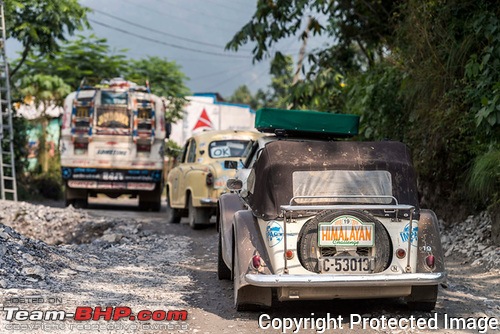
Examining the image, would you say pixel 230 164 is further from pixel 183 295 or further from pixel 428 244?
pixel 428 244

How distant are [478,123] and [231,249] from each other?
4.88 m

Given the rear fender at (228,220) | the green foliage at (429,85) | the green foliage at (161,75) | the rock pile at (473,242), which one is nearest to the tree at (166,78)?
the green foliage at (161,75)

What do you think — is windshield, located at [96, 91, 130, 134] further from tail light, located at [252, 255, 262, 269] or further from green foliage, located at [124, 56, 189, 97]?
tail light, located at [252, 255, 262, 269]

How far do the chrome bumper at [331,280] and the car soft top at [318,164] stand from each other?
2.39 feet

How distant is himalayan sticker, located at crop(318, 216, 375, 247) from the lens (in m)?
6.94

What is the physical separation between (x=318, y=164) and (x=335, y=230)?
0.77m

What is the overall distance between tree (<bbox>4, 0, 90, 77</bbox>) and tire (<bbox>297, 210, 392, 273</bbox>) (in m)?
17.6

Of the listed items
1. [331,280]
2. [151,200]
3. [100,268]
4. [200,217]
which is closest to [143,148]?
[151,200]

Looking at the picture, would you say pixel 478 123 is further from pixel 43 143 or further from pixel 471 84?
pixel 43 143

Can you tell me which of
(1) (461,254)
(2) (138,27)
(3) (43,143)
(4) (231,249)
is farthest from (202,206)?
(2) (138,27)

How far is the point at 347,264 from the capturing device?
694 centimetres

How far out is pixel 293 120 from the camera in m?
10.8

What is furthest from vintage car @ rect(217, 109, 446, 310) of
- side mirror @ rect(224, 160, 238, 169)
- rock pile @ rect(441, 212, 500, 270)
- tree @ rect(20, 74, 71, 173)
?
tree @ rect(20, 74, 71, 173)

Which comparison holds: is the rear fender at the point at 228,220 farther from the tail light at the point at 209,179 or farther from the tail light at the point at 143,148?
the tail light at the point at 143,148
